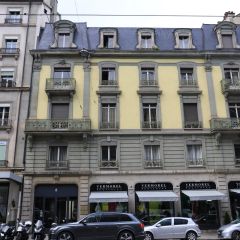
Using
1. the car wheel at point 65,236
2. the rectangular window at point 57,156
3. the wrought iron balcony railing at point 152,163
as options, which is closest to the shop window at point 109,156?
the wrought iron balcony railing at point 152,163

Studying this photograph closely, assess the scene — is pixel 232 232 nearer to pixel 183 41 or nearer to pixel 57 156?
pixel 57 156

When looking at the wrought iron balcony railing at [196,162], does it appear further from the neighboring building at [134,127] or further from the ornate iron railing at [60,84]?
the ornate iron railing at [60,84]

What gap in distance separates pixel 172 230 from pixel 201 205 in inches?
259

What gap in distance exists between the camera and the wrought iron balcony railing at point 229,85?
26656 mm

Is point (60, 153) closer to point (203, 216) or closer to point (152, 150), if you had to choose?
point (152, 150)

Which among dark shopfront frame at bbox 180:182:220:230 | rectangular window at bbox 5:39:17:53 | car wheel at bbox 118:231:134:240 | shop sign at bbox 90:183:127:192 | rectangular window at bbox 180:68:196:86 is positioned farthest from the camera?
rectangular window at bbox 5:39:17:53

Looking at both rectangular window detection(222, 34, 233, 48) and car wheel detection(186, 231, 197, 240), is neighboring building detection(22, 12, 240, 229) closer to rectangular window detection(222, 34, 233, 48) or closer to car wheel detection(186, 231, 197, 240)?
rectangular window detection(222, 34, 233, 48)

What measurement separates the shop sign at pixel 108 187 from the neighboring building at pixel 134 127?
73 millimetres

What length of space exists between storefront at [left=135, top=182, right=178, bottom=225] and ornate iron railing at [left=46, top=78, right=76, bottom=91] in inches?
357

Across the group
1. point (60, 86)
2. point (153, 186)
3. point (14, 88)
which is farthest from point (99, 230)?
point (14, 88)

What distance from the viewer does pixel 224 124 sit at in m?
25.6

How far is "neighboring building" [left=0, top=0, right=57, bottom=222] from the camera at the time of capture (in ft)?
80.1

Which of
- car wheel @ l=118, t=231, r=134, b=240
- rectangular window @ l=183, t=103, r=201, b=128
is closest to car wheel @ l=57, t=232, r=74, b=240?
car wheel @ l=118, t=231, r=134, b=240

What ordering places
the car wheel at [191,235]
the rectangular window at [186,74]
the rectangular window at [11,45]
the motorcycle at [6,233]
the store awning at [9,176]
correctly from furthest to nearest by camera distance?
the rectangular window at [11,45]
the rectangular window at [186,74]
the store awning at [9,176]
the car wheel at [191,235]
the motorcycle at [6,233]
